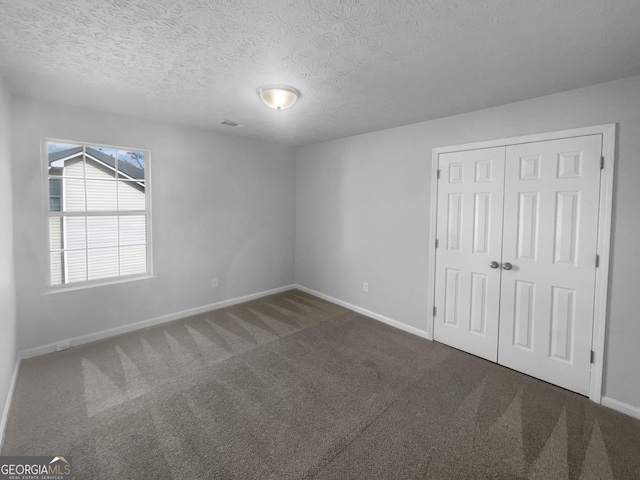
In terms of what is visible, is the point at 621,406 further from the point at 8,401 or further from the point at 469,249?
the point at 8,401

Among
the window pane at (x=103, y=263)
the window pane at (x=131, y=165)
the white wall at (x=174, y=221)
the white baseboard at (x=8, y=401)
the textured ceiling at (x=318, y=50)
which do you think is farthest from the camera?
the window pane at (x=131, y=165)

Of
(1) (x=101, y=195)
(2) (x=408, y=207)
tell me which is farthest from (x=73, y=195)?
(2) (x=408, y=207)

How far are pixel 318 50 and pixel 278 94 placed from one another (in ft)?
2.21

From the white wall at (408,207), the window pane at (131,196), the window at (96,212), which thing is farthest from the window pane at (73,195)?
the white wall at (408,207)

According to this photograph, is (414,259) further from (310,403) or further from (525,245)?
(310,403)

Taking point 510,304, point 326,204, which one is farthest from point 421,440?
point 326,204

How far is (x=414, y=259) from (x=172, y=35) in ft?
10.1

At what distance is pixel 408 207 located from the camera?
11.9 ft

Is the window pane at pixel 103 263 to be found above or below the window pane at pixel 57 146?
below

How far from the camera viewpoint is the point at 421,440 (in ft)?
6.47

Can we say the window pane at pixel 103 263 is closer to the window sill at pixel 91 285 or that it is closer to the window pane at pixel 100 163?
the window sill at pixel 91 285

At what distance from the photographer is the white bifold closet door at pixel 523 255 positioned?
2.47m

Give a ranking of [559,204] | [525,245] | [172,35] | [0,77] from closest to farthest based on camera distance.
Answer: [172,35]
[0,77]
[559,204]
[525,245]

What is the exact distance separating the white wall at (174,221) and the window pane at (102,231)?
16.2 inches
